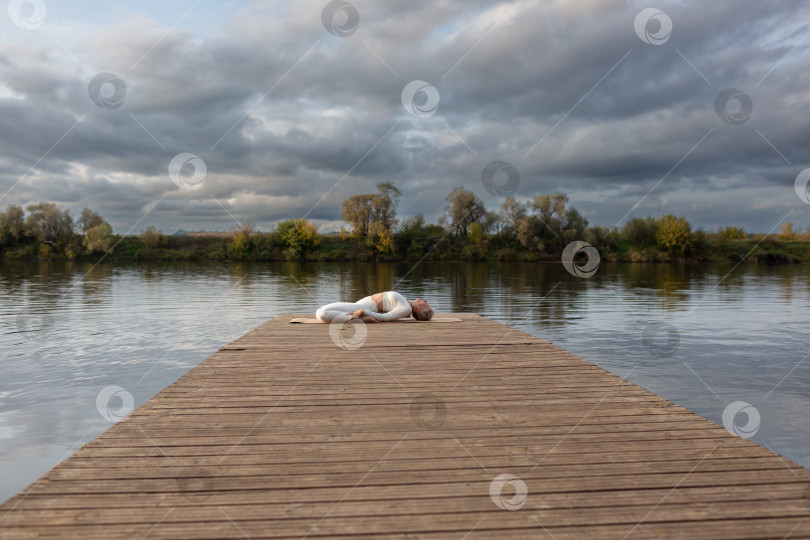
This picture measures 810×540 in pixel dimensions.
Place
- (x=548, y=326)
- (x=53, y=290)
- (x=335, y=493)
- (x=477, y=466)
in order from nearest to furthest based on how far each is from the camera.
→ (x=335, y=493), (x=477, y=466), (x=548, y=326), (x=53, y=290)

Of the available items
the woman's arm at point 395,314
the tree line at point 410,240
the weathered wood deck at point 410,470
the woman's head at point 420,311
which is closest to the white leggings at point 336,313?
the woman's arm at point 395,314

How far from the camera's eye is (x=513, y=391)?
5566 mm

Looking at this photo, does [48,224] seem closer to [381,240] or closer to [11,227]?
[11,227]

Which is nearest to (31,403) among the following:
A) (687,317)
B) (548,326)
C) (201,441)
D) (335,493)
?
(201,441)

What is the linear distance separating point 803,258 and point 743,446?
8260 centimetres

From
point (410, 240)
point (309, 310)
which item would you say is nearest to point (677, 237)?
point (410, 240)

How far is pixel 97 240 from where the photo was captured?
7306cm

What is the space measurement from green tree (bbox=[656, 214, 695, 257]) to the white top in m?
71.3

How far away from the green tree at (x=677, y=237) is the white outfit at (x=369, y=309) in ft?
234

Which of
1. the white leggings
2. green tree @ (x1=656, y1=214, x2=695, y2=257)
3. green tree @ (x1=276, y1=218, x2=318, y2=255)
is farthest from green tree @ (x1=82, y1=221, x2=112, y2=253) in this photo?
green tree @ (x1=656, y1=214, x2=695, y2=257)

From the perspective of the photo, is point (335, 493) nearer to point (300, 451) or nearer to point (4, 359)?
point (300, 451)

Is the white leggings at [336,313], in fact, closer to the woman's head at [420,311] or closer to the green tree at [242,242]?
the woman's head at [420,311]

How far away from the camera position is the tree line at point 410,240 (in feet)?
237

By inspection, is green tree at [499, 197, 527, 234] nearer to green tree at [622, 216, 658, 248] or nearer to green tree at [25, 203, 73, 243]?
green tree at [622, 216, 658, 248]
